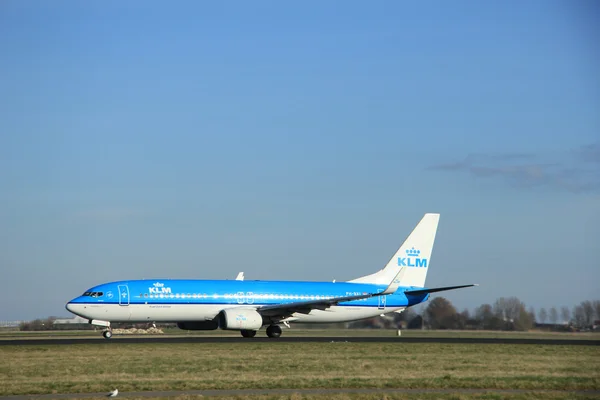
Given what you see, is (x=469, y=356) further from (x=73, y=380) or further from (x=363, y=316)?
(x=363, y=316)

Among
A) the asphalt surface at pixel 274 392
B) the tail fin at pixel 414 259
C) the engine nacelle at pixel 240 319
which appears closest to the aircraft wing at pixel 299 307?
the engine nacelle at pixel 240 319

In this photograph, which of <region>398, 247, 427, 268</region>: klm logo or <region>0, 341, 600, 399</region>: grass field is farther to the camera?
<region>398, 247, 427, 268</region>: klm logo

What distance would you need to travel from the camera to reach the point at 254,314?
165 ft

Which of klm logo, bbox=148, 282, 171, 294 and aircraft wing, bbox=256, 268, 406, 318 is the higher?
klm logo, bbox=148, 282, 171, 294

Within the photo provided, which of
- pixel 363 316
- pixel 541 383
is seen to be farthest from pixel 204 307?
pixel 541 383

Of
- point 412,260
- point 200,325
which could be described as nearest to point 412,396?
point 200,325

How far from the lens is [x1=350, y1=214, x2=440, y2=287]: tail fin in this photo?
59.8m

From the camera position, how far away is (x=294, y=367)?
2886 cm

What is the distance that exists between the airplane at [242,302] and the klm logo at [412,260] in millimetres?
975

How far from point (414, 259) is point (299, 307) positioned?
43.7ft

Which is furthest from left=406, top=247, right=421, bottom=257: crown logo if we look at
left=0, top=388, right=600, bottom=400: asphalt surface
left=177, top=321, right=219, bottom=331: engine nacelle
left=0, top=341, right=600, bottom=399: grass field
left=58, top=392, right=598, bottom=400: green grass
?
left=58, top=392, right=598, bottom=400: green grass

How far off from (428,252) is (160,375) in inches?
1519

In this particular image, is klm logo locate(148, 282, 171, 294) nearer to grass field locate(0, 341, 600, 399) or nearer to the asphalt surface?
grass field locate(0, 341, 600, 399)

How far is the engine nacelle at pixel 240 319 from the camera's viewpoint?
163ft
